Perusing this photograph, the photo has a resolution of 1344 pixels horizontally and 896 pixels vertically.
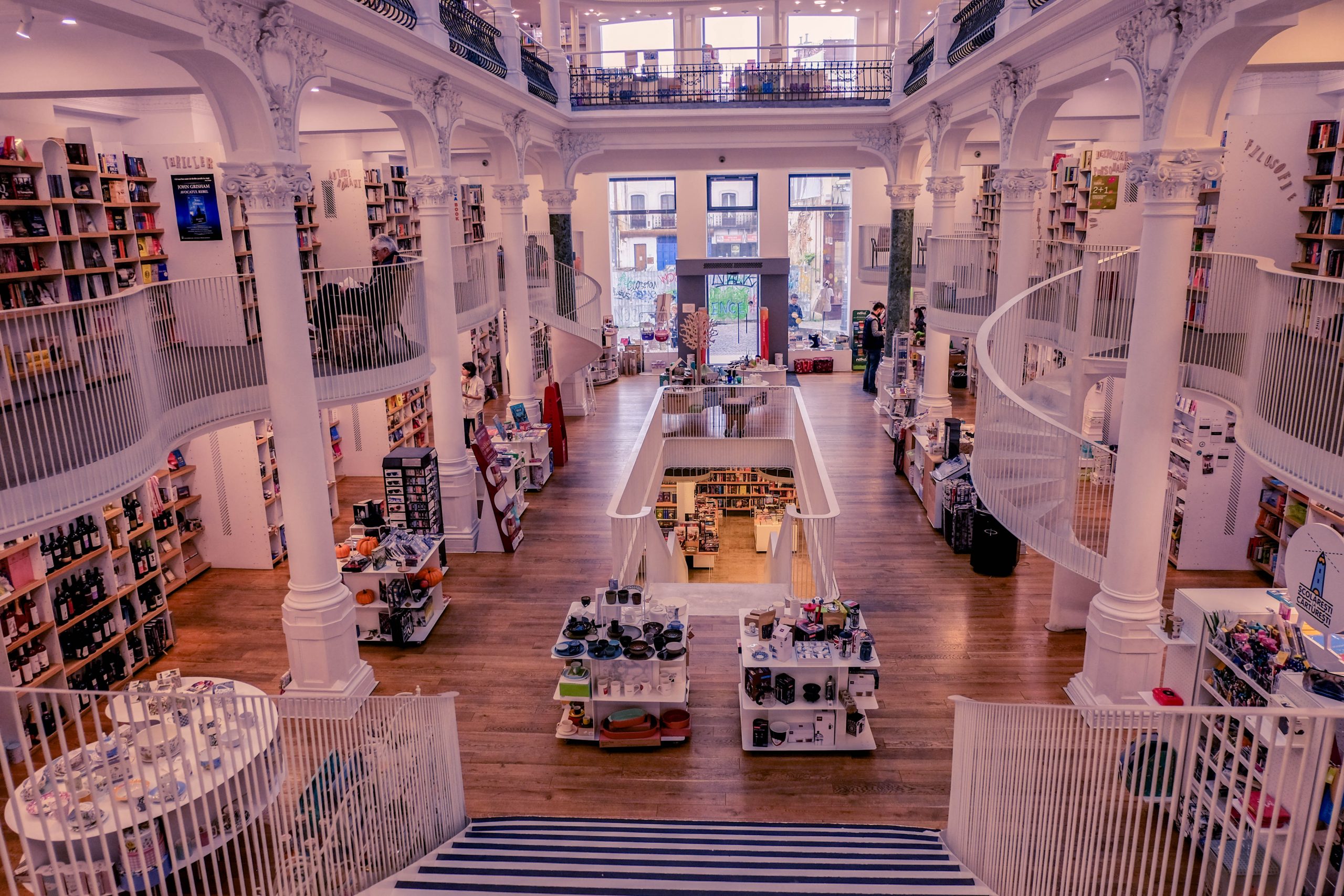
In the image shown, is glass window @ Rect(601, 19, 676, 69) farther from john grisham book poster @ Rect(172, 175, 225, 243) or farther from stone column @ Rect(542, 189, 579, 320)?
john grisham book poster @ Rect(172, 175, 225, 243)

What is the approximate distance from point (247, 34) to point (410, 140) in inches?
140

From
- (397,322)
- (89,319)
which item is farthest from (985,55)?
(89,319)

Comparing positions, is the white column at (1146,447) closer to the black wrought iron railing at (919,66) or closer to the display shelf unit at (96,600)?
the display shelf unit at (96,600)

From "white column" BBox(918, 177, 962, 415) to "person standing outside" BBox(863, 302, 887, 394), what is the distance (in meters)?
3.04

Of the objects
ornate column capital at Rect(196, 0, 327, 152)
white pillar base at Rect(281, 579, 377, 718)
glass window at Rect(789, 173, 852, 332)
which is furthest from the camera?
glass window at Rect(789, 173, 852, 332)

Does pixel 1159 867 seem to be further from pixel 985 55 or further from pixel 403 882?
pixel 985 55

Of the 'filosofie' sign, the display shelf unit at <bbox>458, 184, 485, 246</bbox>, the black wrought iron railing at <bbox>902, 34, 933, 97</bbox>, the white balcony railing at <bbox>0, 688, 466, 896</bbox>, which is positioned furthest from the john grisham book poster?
the 'filosofie' sign

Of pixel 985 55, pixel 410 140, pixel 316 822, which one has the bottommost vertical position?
pixel 316 822

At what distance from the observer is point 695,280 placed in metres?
21.1

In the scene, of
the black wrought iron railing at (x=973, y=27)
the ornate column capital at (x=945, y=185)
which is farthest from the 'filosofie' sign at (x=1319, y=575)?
the ornate column capital at (x=945, y=185)

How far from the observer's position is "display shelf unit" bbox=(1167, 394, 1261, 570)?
30.7 feet

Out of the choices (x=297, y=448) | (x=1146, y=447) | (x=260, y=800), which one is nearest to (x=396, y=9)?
(x=297, y=448)

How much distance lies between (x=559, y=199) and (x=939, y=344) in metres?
7.21

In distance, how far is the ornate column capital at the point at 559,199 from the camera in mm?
16016
